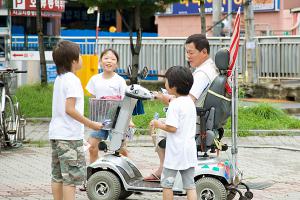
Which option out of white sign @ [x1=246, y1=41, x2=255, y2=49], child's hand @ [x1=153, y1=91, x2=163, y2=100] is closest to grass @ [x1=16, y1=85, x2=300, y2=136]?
white sign @ [x1=246, y1=41, x2=255, y2=49]

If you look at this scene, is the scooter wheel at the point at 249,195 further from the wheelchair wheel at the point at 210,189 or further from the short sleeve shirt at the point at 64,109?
the short sleeve shirt at the point at 64,109

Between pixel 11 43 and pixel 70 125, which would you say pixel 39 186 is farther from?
pixel 11 43

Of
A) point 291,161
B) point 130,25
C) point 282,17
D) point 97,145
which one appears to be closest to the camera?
point 97,145

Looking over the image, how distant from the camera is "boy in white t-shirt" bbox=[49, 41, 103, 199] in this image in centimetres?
750

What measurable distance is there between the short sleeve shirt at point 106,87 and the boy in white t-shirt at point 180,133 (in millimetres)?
2153

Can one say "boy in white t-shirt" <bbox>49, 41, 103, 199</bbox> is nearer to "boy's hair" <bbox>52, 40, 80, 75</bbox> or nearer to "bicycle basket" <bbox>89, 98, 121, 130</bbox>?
"boy's hair" <bbox>52, 40, 80, 75</bbox>

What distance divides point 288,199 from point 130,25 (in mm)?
11186

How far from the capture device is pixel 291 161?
12.0 m

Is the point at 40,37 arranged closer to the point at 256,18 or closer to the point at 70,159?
the point at 70,159

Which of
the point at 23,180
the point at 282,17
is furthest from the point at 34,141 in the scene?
the point at 282,17

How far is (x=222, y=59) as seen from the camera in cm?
859

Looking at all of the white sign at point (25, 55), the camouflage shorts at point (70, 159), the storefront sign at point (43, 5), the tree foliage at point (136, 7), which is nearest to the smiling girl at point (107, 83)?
the camouflage shorts at point (70, 159)

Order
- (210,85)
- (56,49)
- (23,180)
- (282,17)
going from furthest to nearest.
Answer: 1. (282,17)
2. (23,180)
3. (210,85)
4. (56,49)

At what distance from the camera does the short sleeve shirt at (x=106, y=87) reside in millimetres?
9844
